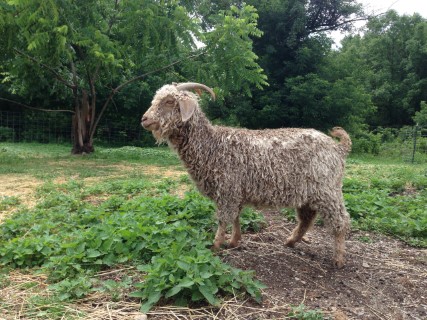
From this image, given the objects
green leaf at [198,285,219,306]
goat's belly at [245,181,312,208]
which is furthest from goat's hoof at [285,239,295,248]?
green leaf at [198,285,219,306]

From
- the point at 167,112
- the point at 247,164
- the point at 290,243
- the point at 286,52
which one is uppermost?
the point at 286,52

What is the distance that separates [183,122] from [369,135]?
2098 cm

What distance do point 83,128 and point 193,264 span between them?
480 inches

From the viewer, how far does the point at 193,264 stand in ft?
10.3

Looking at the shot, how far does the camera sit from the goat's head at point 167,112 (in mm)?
3771

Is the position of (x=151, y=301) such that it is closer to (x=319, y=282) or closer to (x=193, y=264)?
(x=193, y=264)

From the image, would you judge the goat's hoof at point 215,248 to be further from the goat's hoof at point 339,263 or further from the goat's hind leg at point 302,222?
the goat's hoof at point 339,263

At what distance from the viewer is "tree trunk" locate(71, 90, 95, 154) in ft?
45.9

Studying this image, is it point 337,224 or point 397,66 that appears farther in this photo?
point 397,66

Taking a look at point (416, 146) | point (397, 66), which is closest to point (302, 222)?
point (416, 146)

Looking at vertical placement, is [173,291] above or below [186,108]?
below

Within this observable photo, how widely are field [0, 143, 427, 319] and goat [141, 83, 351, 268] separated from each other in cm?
48

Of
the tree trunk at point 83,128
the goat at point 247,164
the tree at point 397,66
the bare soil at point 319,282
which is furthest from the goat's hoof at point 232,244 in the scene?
the tree at point 397,66

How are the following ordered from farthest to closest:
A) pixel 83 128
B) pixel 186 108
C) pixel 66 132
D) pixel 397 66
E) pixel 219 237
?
pixel 397 66 → pixel 66 132 → pixel 83 128 → pixel 219 237 → pixel 186 108
